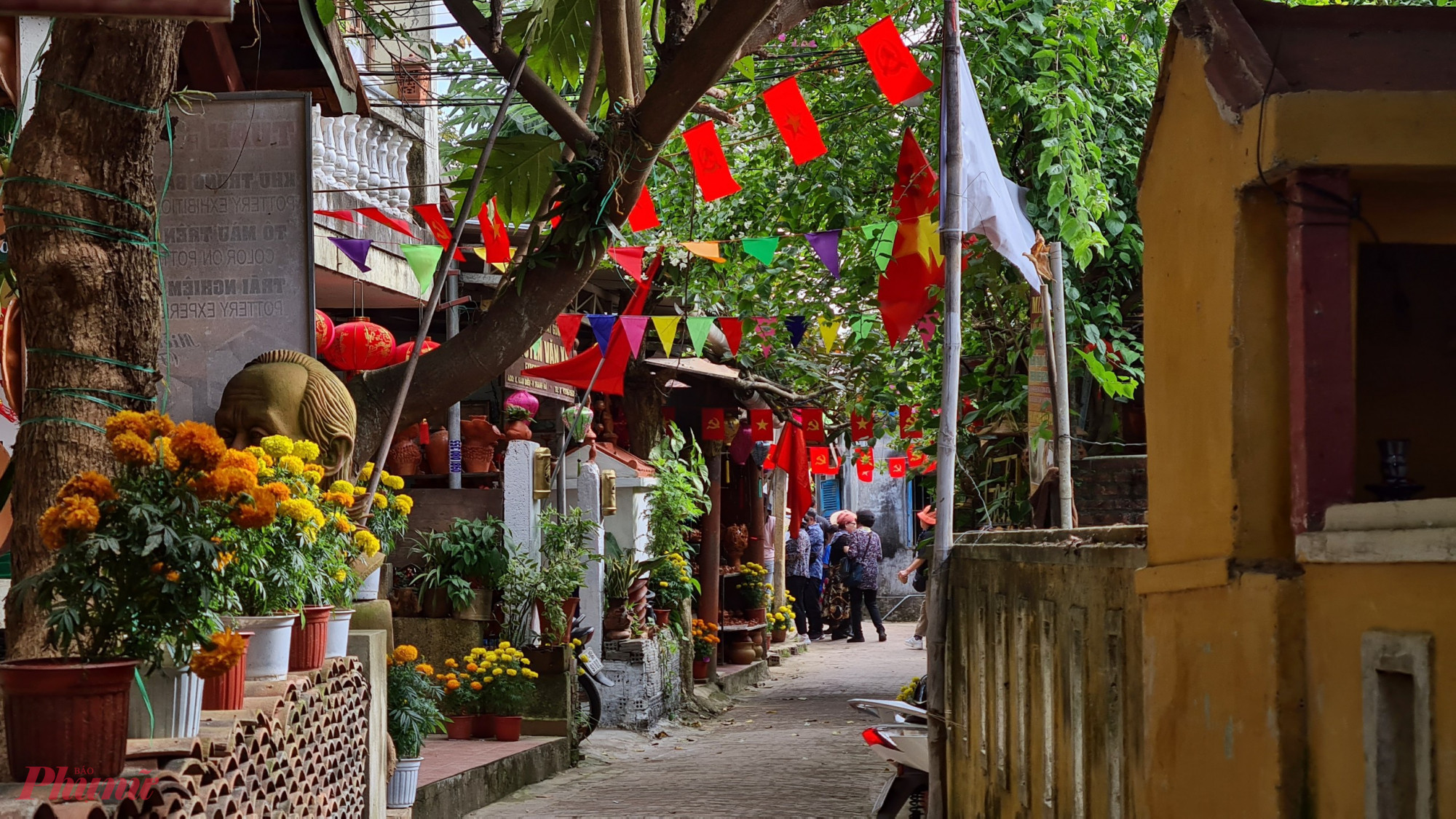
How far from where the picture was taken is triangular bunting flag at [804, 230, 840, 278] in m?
11.6

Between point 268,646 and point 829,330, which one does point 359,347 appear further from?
point 268,646

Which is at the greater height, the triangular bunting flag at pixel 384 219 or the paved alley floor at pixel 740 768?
the triangular bunting flag at pixel 384 219

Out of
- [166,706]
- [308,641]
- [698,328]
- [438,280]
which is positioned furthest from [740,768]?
[166,706]

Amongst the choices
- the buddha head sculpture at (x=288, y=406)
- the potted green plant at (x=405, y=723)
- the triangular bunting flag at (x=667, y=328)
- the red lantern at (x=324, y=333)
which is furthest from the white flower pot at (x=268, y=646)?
the triangular bunting flag at (x=667, y=328)

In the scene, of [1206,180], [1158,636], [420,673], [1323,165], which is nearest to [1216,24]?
[1206,180]

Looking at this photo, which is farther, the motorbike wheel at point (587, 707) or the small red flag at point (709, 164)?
the motorbike wheel at point (587, 707)

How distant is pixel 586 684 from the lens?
39.3 ft

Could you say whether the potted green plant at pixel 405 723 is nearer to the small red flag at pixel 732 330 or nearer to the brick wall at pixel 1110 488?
the brick wall at pixel 1110 488

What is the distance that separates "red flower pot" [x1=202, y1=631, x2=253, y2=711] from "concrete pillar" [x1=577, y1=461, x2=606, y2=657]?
29.0ft

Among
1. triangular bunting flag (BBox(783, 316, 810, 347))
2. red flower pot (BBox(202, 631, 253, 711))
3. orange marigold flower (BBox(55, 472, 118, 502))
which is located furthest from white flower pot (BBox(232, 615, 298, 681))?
triangular bunting flag (BBox(783, 316, 810, 347))

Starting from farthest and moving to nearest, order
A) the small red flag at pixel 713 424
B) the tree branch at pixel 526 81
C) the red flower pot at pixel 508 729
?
the small red flag at pixel 713 424, the red flower pot at pixel 508 729, the tree branch at pixel 526 81

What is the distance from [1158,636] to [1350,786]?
3.54 ft

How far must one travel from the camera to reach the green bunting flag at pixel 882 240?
455 inches

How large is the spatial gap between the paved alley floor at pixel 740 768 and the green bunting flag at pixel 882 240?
427 centimetres
